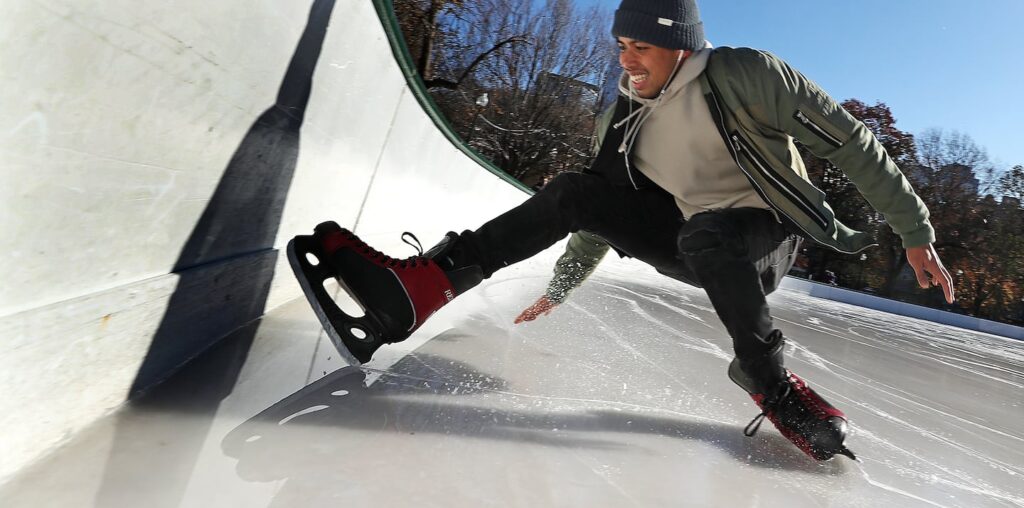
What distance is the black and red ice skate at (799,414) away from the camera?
5.34 feet

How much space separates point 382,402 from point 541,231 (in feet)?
2.45

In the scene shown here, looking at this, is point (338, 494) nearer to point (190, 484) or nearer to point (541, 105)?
point (190, 484)

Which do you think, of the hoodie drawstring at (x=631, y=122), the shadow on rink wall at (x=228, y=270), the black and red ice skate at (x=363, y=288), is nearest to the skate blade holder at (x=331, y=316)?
the black and red ice skate at (x=363, y=288)

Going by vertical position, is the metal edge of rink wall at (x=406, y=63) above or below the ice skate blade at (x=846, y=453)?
above

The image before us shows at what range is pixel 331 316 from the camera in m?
1.61

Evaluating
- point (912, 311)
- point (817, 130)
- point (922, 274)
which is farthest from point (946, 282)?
point (912, 311)

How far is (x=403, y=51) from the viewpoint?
311 cm

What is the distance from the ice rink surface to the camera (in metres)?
1.05

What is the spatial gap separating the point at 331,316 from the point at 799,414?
127 centimetres

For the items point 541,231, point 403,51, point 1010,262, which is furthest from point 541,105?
point 1010,262

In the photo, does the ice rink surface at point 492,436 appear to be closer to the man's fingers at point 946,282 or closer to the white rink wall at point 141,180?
the white rink wall at point 141,180

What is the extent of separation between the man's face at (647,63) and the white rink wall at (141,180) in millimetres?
973

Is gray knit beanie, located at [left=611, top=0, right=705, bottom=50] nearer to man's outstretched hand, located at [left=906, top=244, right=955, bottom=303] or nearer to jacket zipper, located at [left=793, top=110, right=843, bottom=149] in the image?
jacket zipper, located at [left=793, top=110, right=843, bottom=149]

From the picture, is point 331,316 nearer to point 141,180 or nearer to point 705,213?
point 141,180
